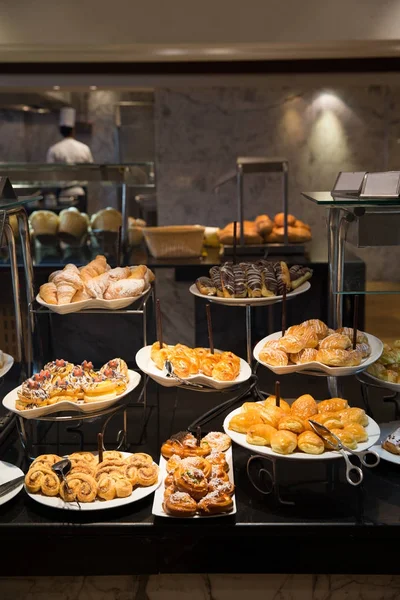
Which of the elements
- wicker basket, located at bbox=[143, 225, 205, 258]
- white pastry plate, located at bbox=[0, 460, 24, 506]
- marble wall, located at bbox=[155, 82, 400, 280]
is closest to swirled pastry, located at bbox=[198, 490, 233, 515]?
white pastry plate, located at bbox=[0, 460, 24, 506]

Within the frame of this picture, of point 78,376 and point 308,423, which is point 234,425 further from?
point 78,376

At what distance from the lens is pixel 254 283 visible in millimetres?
2031

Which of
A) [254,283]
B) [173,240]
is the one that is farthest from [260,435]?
[173,240]

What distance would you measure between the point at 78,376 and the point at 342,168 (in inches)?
149

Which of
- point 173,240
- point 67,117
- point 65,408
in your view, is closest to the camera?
point 65,408

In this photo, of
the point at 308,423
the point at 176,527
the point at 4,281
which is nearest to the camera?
the point at 176,527

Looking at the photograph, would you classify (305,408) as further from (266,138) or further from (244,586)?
(266,138)

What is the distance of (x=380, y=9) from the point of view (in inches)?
130

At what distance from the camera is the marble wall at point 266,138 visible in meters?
5.04

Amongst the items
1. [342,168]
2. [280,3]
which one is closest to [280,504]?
[280,3]

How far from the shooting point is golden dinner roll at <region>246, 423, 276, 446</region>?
5.55ft

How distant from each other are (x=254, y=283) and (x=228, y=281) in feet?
0.31

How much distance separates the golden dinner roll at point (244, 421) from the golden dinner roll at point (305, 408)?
105 millimetres

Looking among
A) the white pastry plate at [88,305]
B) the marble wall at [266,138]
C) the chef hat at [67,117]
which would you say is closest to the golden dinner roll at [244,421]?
the white pastry plate at [88,305]
